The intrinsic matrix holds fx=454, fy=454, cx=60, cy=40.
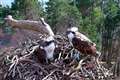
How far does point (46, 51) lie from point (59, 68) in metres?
0.19

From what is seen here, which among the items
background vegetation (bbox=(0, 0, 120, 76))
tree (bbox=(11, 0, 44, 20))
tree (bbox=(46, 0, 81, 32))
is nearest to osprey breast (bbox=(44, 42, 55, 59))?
background vegetation (bbox=(0, 0, 120, 76))

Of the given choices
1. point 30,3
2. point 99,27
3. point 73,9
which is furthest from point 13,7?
point 99,27

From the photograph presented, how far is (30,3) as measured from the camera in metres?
15.2

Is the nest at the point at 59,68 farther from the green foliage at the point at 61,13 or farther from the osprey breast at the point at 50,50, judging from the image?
the green foliage at the point at 61,13

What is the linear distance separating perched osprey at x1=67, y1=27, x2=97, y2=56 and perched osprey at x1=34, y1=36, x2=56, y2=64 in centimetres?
18

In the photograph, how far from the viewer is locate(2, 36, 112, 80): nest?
3.89m

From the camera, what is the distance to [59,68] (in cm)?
395

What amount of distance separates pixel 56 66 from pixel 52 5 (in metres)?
11.3

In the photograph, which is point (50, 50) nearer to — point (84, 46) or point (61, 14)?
point (84, 46)

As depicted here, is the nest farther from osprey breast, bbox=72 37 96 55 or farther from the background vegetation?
the background vegetation

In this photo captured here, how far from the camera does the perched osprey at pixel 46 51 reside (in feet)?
12.8

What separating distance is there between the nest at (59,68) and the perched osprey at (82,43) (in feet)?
0.32

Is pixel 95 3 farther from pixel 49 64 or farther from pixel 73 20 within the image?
pixel 49 64

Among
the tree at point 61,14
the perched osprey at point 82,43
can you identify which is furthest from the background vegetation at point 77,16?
the perched osprey at point 82,43
